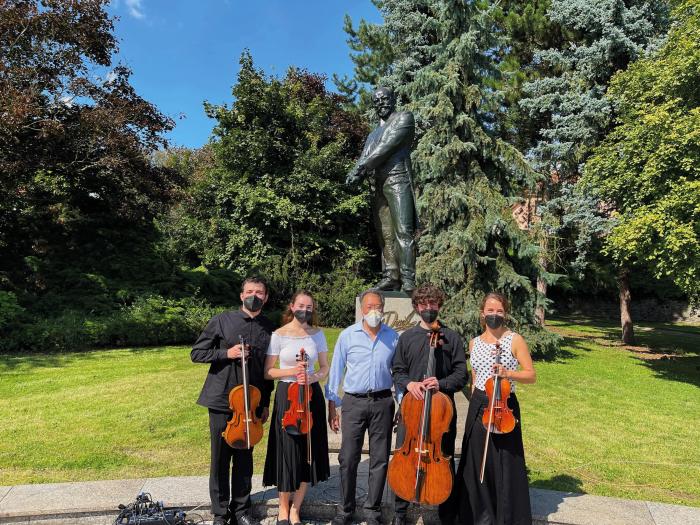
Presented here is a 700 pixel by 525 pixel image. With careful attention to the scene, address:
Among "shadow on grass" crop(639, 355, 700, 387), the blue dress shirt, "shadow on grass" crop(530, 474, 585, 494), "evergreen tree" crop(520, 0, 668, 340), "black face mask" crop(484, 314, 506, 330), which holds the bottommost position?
"shadow on grass" crop(639, 355, 700, 387)

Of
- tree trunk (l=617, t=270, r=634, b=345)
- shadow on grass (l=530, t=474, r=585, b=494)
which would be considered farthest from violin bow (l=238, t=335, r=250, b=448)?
tree trunk (l=617, t=270, r=634, b=345)

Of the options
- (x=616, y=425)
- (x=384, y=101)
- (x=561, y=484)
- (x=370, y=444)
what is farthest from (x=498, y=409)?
(x=616, y=425)

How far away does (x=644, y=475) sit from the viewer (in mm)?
5309

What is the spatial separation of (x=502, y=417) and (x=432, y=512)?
1.27 meters

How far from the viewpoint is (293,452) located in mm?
3389

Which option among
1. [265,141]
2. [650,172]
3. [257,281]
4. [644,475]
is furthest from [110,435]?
[265,141]

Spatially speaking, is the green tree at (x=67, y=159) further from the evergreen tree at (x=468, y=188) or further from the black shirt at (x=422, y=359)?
the black shirt at (x=422, y=359)

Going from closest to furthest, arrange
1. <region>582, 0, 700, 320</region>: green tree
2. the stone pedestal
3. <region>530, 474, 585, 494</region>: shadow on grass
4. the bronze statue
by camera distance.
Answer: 1. <region>530, 474, 585, 494</region>: shadow on grass
2. the stone pedestal
3. the bronze statue
4. <region>582, 0, 700, 320</region>: green tree

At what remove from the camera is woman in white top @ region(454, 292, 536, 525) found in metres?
3.20

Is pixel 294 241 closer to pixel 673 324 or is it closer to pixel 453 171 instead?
pixel 453 171

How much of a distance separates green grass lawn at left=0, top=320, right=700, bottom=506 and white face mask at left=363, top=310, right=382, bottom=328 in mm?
2540

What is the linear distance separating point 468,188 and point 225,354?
1092cm

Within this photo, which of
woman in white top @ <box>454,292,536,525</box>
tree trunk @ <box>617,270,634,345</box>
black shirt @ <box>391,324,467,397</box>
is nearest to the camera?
woman in white top @ <box>454,292,536,525</box>

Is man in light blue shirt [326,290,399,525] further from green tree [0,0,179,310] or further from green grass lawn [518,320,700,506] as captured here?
green tree [0,0,179,310]
